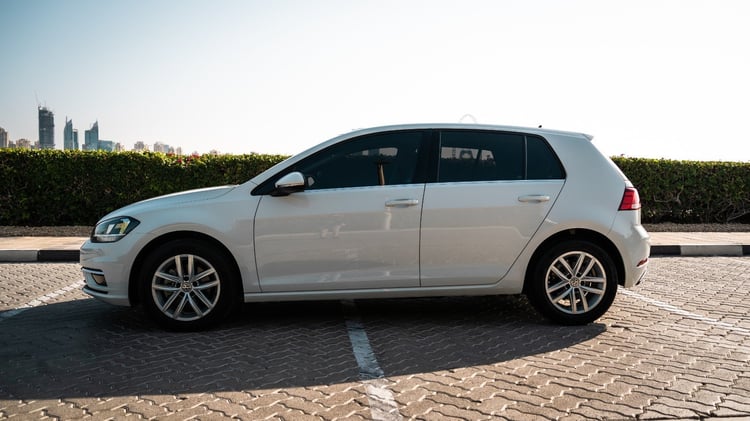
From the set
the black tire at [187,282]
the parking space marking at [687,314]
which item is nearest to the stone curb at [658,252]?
the parking space marking at [687,314]

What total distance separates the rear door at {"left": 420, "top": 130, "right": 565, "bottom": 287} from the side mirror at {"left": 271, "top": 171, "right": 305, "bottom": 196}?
3.39 ft

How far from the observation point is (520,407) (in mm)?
3613

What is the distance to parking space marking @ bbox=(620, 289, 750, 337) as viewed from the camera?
214 inches

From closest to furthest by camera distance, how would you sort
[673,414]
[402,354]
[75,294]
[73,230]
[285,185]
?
1. [673,414]
2. [402,354]
3. [285,185]
4. [75,294]
5. [73,230]

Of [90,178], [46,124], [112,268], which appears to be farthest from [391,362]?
[46,124]

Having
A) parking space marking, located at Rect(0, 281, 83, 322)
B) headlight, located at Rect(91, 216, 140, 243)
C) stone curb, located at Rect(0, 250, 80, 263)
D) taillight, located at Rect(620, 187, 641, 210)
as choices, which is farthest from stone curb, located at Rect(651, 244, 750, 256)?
stone curb, located at Rect(0, 250, 80, 263)

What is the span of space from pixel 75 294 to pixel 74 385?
335 centimetres

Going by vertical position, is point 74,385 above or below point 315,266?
below

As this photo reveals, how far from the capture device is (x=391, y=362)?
4.45 metres

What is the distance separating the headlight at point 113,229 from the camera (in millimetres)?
5328

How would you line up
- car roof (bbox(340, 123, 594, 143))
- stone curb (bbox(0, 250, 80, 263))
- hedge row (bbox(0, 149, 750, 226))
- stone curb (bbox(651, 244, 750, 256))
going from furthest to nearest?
hedge row (bbox(0, 149, 750, 226)) < stone curb (bbox(651, 244, 750, 256)) < stone curb (bbox(0, 250, 80, 263)) < car roof (bbox(340, 123, 594, 143))

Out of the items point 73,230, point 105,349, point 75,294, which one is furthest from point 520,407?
point 73,230

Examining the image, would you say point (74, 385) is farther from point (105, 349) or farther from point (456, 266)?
point (456, 266)

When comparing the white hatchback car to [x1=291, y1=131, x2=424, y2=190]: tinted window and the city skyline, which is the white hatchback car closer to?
[x1=291, y1=131, x2=424, y2=190]: tinted window
